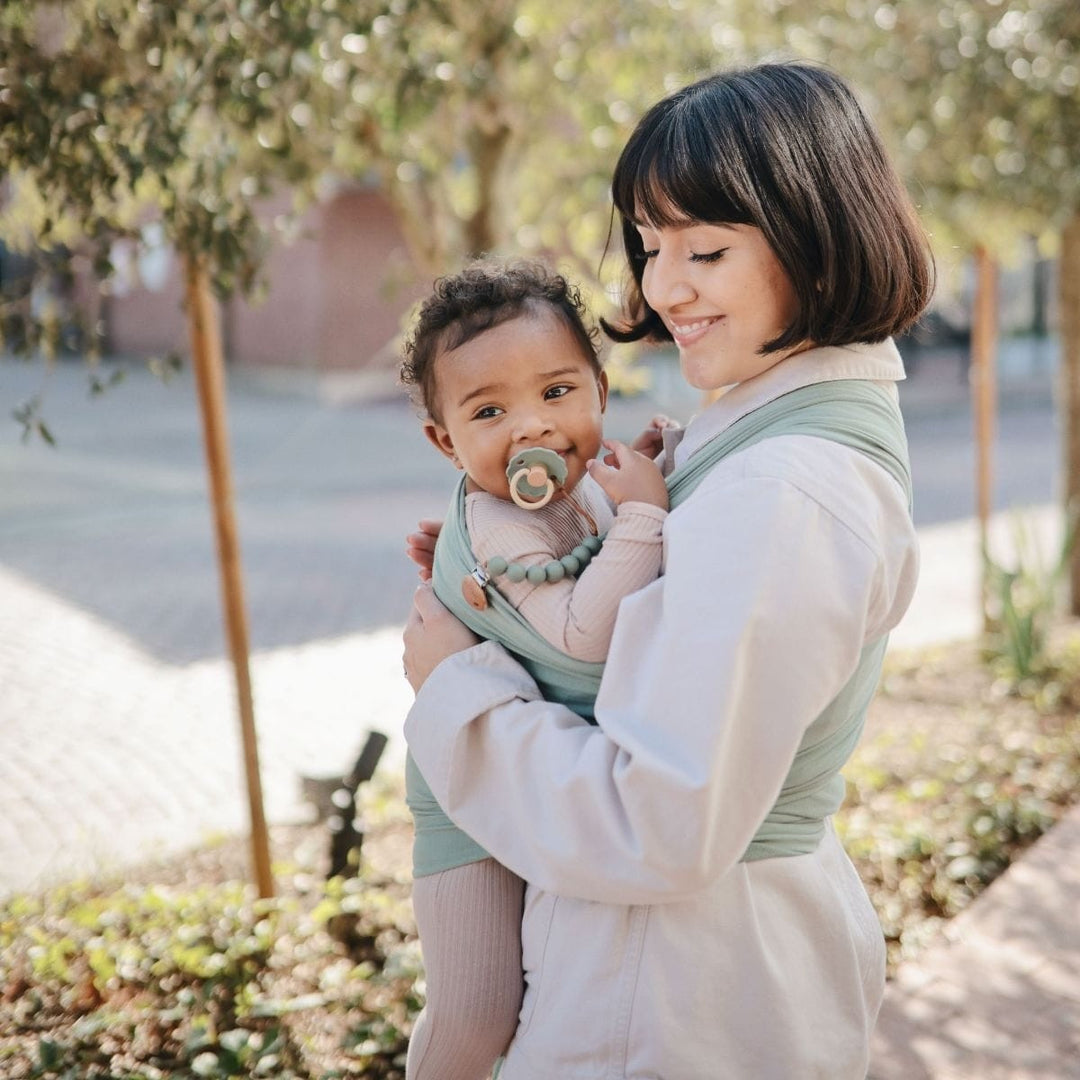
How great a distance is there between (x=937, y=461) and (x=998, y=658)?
8.74m

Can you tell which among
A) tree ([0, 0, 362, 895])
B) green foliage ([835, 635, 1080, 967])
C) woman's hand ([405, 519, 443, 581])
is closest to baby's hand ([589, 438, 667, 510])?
woman's hand ([405, 519, 443, 581])

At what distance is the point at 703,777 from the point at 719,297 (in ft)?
1.92

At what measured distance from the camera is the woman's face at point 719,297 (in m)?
1.54

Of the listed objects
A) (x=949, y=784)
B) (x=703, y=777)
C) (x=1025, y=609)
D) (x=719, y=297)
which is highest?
(x=719, y=297)

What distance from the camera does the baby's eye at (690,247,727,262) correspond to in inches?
60.9

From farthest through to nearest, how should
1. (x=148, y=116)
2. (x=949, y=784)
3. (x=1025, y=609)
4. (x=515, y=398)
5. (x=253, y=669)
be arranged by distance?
(x=253, y=669) → (x=1025, y=609) → (x=949, y=784) → (x=148, y=116) → (x=515, y=398)

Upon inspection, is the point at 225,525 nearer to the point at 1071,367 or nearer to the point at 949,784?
the point at 949,784

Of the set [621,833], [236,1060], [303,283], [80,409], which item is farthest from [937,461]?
[621,833]

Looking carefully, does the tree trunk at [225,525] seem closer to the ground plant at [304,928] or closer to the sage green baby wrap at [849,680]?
the ground plant at [304,928]

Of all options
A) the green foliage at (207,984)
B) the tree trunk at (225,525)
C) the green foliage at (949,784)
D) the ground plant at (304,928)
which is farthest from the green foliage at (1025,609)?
the tree trunk at (225,525)

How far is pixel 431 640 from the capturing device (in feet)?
5.42

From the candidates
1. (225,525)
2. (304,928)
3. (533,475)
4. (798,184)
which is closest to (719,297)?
(798,184)

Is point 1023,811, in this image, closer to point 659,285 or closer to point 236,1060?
point 236,1060

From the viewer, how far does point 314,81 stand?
11.6 ft
